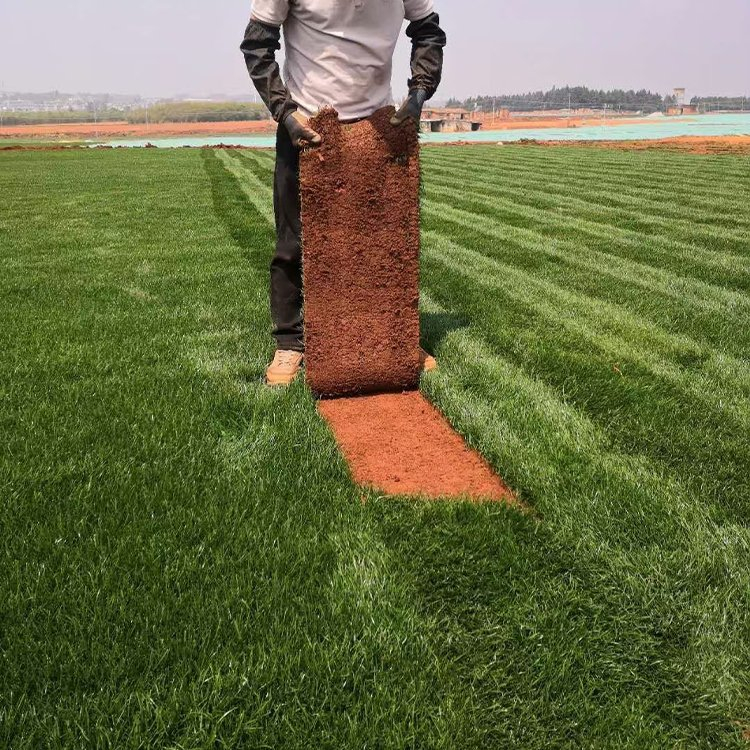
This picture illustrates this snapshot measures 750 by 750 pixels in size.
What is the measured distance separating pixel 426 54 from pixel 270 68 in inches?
35.1

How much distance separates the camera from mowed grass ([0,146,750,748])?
166cm

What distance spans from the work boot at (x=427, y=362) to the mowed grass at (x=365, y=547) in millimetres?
147

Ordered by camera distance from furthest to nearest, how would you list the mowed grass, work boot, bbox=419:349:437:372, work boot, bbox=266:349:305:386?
work boot, bbox=419:349:437:372 < work boot, bbox=266:349:305:386 < the mowed grass

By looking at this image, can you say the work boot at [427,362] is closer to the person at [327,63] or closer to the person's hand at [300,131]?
the person at [327,63]

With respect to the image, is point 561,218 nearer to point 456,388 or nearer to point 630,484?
point 456,388

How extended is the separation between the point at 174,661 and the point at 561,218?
9637mm

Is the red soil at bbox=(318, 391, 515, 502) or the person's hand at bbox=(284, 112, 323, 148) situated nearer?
the red soil at bbox=(318, 391, 515, 502)

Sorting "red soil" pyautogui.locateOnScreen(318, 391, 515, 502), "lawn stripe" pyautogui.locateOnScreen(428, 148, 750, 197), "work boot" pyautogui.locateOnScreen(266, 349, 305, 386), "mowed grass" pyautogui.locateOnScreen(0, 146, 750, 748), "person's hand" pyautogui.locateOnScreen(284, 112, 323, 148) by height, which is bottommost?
"red soil" pyautogui.locateOnScreen(318, 391, 515, 502)

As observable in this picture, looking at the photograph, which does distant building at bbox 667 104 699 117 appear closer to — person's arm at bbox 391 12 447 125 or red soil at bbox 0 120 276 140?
red soil at bbox 0 120 276 140

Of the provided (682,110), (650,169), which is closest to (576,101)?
(682,110)

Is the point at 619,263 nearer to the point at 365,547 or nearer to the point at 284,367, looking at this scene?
the point at 284,367

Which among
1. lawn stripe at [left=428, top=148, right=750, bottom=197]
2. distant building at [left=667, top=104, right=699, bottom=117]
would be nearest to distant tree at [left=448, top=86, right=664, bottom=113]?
distant building at [left=667, top=104, right=699, bottom=117]

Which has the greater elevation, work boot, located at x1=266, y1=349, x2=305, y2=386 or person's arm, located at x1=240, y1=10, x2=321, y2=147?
person's arm, located at x1=240, y1=10, x2=321, y2=147

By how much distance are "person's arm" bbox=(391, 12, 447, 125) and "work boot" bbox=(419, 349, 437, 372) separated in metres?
1.38
